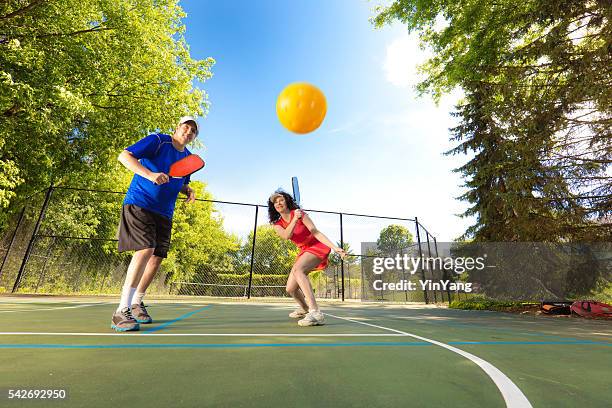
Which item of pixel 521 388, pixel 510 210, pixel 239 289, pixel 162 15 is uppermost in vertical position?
pixel 162 15

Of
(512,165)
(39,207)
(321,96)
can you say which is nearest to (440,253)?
(512,165)

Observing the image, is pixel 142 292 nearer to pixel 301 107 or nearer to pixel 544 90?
pixel 301 107

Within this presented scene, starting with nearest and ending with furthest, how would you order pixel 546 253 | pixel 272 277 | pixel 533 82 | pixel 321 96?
pixel 321 96 < pixel 533 82 < pixel 546 253 < pixel 272 277

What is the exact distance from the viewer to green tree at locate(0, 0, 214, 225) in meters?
7.42

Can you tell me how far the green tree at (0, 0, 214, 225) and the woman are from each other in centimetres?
649

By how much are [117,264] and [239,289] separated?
7892 mm

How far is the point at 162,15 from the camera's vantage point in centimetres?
1163

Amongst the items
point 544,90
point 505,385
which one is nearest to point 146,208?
point 505,385

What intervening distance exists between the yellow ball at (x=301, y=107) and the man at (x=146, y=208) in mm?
1660

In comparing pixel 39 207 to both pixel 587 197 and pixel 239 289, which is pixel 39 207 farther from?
pixel 587 197

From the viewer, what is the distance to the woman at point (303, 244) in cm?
365

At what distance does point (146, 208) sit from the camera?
10.1 ft

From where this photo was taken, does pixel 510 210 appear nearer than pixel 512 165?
No

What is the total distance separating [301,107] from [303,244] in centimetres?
199
